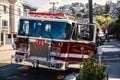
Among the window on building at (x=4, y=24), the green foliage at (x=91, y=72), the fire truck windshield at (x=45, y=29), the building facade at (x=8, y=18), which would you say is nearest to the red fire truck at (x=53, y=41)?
the fire truck windshield at (x=45, y=29)

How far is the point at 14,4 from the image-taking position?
6938 cm

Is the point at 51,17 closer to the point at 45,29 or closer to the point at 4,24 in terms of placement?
the point at 45,29

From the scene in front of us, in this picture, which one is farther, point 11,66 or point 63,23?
point 11,66

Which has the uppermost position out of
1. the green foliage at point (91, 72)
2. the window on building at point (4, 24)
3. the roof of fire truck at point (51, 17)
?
the roof of fire truck at point (51, 17)

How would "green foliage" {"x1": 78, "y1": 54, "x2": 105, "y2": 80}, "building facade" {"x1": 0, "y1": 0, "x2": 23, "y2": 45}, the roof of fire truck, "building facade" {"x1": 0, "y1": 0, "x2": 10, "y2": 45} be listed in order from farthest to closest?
"building facade" {"x1": 0, "y1": 0, "x2": 23, "y2": 45}
"building facade" {"x1": 0, "y1": 0, "x2": 10, "y2": 45}
the roof of fire truck
"green foliage" {"x1": 78, "y1": 54, "x2": 105, "y2": 80}

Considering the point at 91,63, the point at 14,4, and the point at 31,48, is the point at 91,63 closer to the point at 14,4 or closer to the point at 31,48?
the point at 31,48

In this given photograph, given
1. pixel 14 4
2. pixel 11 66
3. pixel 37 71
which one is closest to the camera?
pixel 37 71

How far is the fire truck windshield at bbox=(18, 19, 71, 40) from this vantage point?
596 inches

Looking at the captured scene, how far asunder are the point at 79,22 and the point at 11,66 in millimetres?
5798

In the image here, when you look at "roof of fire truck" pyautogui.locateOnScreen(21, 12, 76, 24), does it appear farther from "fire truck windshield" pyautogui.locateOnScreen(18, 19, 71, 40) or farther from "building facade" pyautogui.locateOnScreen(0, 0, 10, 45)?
"building facade" pyautogui.locateOnScreen(0, 0, 10, 45)

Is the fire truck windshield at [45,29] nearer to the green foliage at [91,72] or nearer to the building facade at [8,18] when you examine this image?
the green foliage at [91,72]

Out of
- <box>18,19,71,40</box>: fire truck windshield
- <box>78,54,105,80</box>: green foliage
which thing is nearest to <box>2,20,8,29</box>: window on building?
<box>18,19,71,40</box>: fire truck windshield

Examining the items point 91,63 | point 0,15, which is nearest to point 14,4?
point 0,15

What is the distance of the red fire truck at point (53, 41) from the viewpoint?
49.4ft
